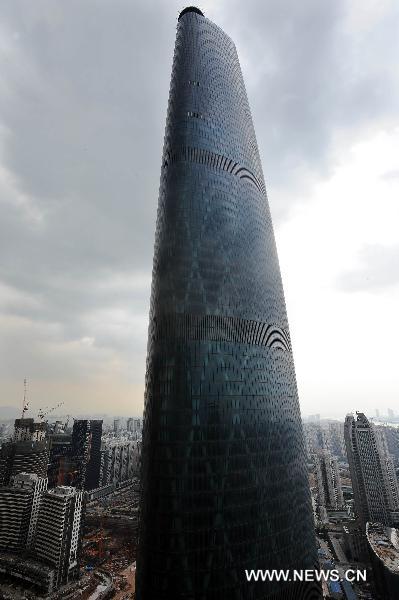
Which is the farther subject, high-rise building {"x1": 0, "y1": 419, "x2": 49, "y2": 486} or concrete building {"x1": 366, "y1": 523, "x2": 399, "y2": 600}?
high-rise building {"x1": 0, "y1": 419, "x2": 49, "y2": 486}

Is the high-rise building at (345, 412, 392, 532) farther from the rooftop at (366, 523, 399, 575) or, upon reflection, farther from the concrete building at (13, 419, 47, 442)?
the concrete building at (13, 419, 47, 442)

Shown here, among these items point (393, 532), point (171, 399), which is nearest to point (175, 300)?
point (171, 399)

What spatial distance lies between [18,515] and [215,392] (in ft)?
337

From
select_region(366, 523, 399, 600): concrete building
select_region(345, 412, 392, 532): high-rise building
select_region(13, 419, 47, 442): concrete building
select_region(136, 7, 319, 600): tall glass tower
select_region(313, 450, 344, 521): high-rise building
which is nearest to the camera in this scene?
select_region(136, 7, 319, 600): tall glass tower

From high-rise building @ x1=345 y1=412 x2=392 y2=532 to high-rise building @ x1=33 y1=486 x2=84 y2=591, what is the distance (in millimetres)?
95616

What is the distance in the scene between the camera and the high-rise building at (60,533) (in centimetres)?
9225

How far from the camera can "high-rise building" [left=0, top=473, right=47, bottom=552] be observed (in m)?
Answer: 107

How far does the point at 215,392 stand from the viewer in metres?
45.7

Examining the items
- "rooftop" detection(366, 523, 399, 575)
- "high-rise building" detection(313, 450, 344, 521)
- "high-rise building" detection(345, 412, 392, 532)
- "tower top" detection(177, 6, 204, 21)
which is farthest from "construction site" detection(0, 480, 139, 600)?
"tower top" detection(177, 6, 204, 21)

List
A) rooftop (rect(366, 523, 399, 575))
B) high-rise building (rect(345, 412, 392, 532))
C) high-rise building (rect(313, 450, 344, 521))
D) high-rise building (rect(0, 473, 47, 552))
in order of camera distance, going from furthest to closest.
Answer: high-rise building (rect(313, 450, 344, 521)), high-rise building (rect(345, 412, 392, 532)), high-rise building (rect(0, 473, 47, 552)), rooftop (rect(366, 523, 399, 575))

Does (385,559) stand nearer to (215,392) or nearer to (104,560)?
(215,392)

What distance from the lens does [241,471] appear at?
44.8m

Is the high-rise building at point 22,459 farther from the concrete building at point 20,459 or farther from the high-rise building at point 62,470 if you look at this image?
the high-rise building at point 62,470

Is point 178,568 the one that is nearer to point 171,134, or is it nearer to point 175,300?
point 175,300
